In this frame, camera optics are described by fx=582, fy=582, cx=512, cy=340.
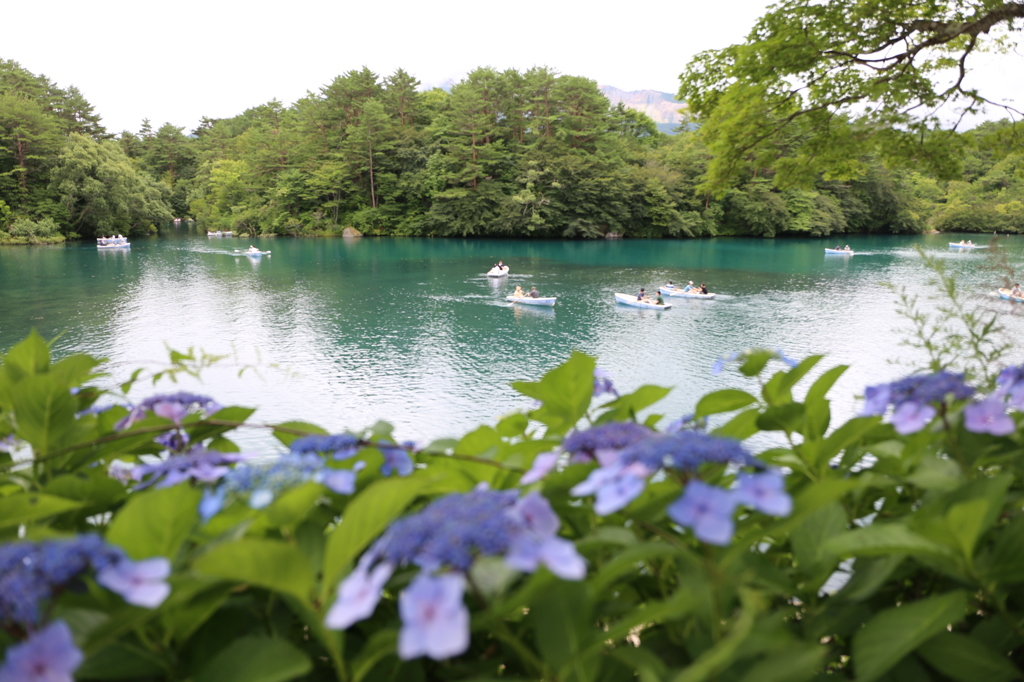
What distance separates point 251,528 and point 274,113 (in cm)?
6450

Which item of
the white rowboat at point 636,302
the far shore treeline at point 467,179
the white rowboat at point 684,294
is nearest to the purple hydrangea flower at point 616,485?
the white rowboat at point 636,302

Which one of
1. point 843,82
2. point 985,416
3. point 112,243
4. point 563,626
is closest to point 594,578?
point 563,626

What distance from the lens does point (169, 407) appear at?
0.85 meters

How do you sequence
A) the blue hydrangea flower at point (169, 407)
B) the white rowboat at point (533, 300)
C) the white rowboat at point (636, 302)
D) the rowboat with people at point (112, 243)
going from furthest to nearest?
the rowboat with people at point (112, 243)
the white rowboat at point (533, 300)
the white rowboat at point (636, 302)
the blue hydrangea flower at point (169, 407)

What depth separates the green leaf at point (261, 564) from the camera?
0.36 meters

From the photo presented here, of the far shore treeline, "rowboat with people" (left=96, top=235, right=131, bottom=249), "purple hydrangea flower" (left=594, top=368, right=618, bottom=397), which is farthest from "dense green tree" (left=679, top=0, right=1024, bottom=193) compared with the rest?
"rowboat with people" (left=96, top=235, right=131, bottom=249)

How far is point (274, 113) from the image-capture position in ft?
186

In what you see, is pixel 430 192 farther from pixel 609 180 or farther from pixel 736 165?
pixel 736 165

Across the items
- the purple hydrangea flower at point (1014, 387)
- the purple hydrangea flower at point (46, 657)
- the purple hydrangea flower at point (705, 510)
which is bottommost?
the purple hydrangea flower at point (46, 657)

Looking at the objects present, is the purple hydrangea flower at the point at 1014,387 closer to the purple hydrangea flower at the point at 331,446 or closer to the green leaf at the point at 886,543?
the green leaf at the point at 886,543

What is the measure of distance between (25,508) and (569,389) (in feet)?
1.91

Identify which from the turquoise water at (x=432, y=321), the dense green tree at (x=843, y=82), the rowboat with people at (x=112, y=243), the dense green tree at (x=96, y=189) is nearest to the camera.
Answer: the dense green tree at (x=843, y=82)

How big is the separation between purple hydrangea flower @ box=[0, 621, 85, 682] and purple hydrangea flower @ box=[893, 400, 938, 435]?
717mm

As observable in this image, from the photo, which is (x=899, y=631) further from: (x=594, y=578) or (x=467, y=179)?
(x=467, y=179)
